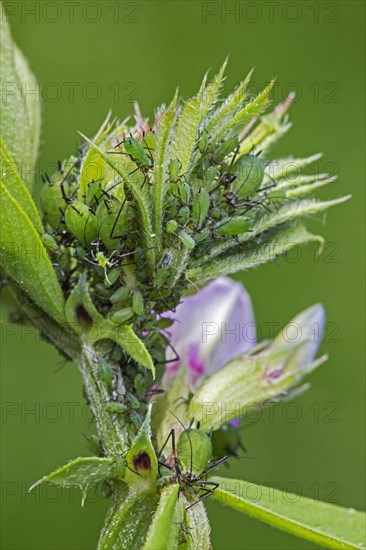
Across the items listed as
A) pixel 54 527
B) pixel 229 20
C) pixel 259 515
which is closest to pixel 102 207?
Answer: pixel 259 515

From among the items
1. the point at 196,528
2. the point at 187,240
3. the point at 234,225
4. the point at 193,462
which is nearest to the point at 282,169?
the point at 234,225

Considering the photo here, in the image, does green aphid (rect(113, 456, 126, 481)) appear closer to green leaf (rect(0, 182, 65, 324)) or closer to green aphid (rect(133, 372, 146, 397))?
green aphid (rect(133, 372, 146, 397))

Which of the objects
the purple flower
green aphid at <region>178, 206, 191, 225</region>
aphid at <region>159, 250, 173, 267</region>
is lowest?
the purple flower

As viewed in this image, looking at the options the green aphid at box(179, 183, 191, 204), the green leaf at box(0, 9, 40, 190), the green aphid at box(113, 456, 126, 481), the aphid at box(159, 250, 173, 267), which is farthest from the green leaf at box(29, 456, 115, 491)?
the green leaf at box(0, 9, 40, 190)

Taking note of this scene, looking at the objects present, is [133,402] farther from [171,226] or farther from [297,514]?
[297,514]

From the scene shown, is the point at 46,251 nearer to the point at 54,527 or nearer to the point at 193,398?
the point at 193,398

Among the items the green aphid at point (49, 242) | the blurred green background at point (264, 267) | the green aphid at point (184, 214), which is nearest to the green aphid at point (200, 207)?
the green aphid at point (184, 214)

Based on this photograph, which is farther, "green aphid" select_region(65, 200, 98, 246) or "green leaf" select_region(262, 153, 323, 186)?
"green leaf" select_region(262, 153, 323, 186)

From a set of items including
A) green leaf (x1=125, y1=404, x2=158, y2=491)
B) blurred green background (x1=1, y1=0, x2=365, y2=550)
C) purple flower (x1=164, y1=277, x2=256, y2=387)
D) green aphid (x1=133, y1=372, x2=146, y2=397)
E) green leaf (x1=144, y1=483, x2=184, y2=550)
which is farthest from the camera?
blurred green background (x1=1, y1=0, x2=365, y2=550)
